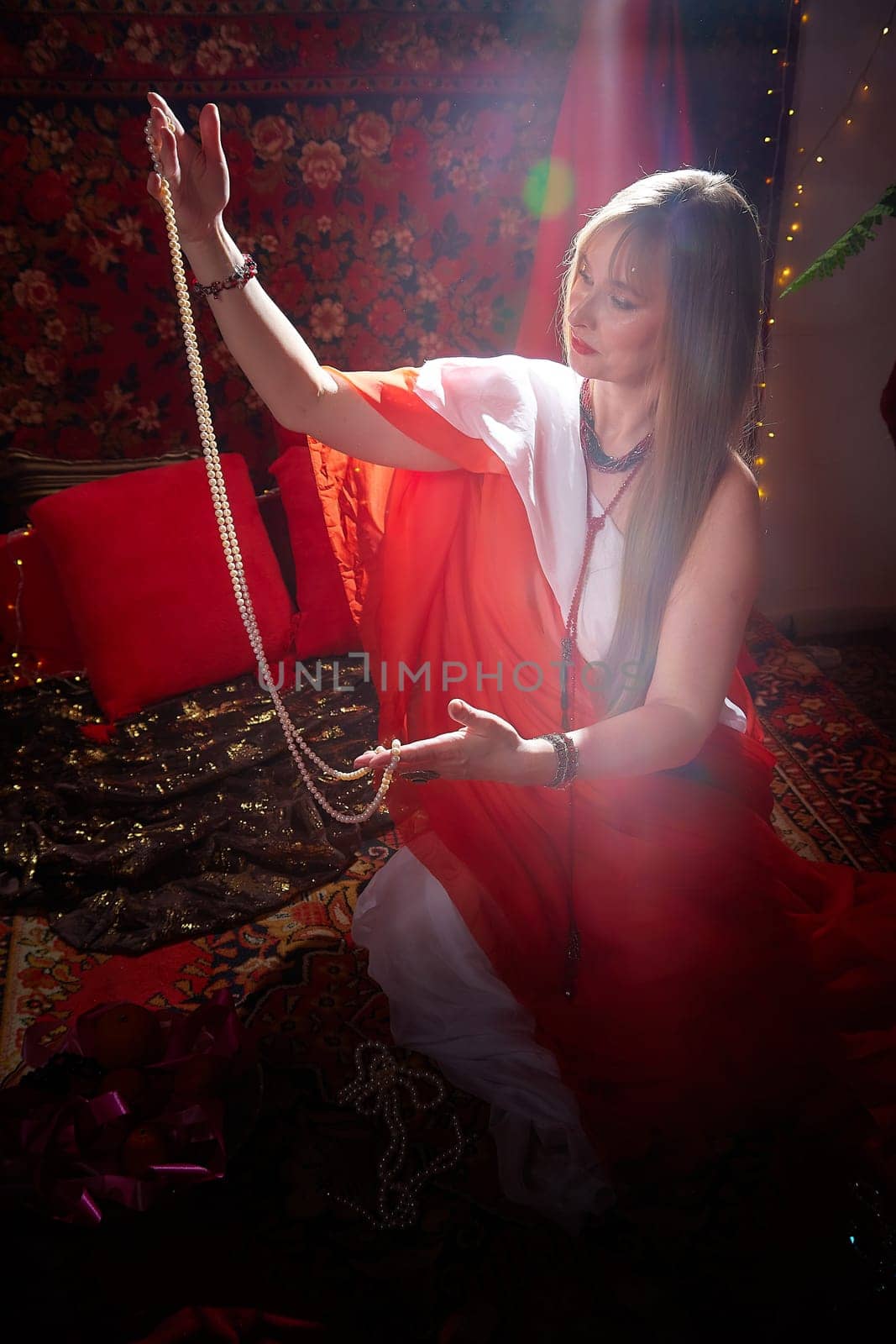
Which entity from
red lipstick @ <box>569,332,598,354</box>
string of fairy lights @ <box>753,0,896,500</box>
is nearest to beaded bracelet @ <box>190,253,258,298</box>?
red lipstick @ <box>569,332,598,354</box>

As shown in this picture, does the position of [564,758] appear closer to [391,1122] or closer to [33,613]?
[391,1122]

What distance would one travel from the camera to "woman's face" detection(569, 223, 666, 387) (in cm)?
113

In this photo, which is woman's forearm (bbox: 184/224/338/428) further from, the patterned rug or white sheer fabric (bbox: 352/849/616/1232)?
the patterned rug

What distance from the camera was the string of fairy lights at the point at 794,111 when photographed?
2268mm

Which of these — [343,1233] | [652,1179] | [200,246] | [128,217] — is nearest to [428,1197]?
[343,1233]

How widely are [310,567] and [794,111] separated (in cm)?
174

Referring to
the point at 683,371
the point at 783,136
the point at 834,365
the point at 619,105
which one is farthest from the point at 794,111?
the point at 683,371

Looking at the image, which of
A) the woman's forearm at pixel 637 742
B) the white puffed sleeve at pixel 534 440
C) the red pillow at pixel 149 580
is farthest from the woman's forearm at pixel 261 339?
the red pillow at pixel 149 580

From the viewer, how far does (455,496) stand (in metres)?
1.39

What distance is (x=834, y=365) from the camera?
262 centimetres

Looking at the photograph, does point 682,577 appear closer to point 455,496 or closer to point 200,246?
point 455,496

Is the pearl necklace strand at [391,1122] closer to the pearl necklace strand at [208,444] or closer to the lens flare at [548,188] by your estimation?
the pearl necklace strand at [208,444]

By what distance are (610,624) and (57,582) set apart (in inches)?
56.5

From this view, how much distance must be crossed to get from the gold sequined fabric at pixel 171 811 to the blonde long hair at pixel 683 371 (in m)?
0.84
